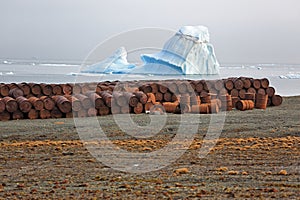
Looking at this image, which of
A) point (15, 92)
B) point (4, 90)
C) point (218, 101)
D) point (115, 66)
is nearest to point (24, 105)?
point (15, 92)

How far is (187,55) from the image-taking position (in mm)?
35625

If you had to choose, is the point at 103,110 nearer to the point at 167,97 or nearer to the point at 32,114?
the point at 32,114

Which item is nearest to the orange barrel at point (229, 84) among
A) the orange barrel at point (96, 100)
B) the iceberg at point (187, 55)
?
the orange barrel at point (96, 100)

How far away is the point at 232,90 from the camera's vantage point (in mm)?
19281

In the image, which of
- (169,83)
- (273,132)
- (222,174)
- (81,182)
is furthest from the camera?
(169,83)

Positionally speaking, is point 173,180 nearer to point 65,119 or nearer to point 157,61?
point 65,119

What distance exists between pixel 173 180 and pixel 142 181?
1.32ft

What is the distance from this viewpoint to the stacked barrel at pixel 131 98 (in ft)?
48.3

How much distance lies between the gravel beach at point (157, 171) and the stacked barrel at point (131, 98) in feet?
6.32

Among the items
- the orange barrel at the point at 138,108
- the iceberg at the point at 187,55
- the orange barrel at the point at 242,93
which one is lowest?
the iceberg at the point at 187,55

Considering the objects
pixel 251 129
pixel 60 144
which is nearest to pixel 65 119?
pixel 60 144

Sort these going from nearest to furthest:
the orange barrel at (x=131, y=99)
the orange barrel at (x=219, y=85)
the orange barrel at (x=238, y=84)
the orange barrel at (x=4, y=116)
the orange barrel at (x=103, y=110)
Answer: the orange barrel at (x=4, y=116) → the orange barrel at (x=103, y=110) → the orange barrel at (x=131, y=99) → the orange barrel at (x=219, y=85) → the orange barrel at (x=238, y=84)

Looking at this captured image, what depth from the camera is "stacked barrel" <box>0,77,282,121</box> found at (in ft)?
48.3

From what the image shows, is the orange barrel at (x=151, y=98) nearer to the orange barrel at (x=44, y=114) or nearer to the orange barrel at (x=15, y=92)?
the orange barrel at (x=44, y=114)
